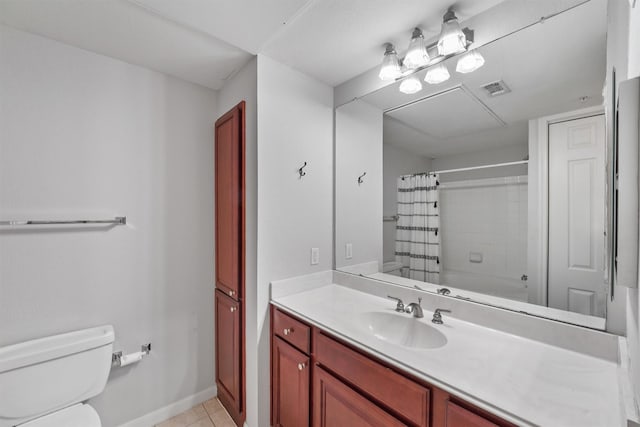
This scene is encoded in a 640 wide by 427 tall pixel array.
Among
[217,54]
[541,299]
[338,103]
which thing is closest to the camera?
[541,299]

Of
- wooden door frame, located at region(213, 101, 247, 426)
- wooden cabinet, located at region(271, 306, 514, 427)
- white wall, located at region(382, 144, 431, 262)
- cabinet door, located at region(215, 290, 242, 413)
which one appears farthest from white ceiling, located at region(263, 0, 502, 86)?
cabinet door, located at region(215, 290, 242, 413)

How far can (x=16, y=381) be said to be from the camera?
4.13 feet

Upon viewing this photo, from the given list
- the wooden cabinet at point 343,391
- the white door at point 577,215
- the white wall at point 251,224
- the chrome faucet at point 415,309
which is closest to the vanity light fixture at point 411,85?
the white door at point 577,215

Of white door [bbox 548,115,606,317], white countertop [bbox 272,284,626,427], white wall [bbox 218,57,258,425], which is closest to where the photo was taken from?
white countertop [bbox 272,284,626,427]

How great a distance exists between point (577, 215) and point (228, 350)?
209 cm

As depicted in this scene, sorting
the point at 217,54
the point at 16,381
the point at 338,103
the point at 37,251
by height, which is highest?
the point at 217,54

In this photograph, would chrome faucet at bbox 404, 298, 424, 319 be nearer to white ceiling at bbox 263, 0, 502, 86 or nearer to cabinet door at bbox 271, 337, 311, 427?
cabinet door at bbox 271, 337, 311, 427

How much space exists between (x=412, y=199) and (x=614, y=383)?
110cm

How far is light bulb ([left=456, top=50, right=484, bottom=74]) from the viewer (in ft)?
4.23

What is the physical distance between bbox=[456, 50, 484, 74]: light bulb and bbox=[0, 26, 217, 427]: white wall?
172 cm

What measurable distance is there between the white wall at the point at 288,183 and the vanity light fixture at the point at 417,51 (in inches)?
27.7

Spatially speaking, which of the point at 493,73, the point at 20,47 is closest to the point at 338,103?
the point at 493,73

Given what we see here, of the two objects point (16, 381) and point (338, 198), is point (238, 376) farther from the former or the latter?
point (338, 198)

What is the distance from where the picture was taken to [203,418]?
1.86 metres
